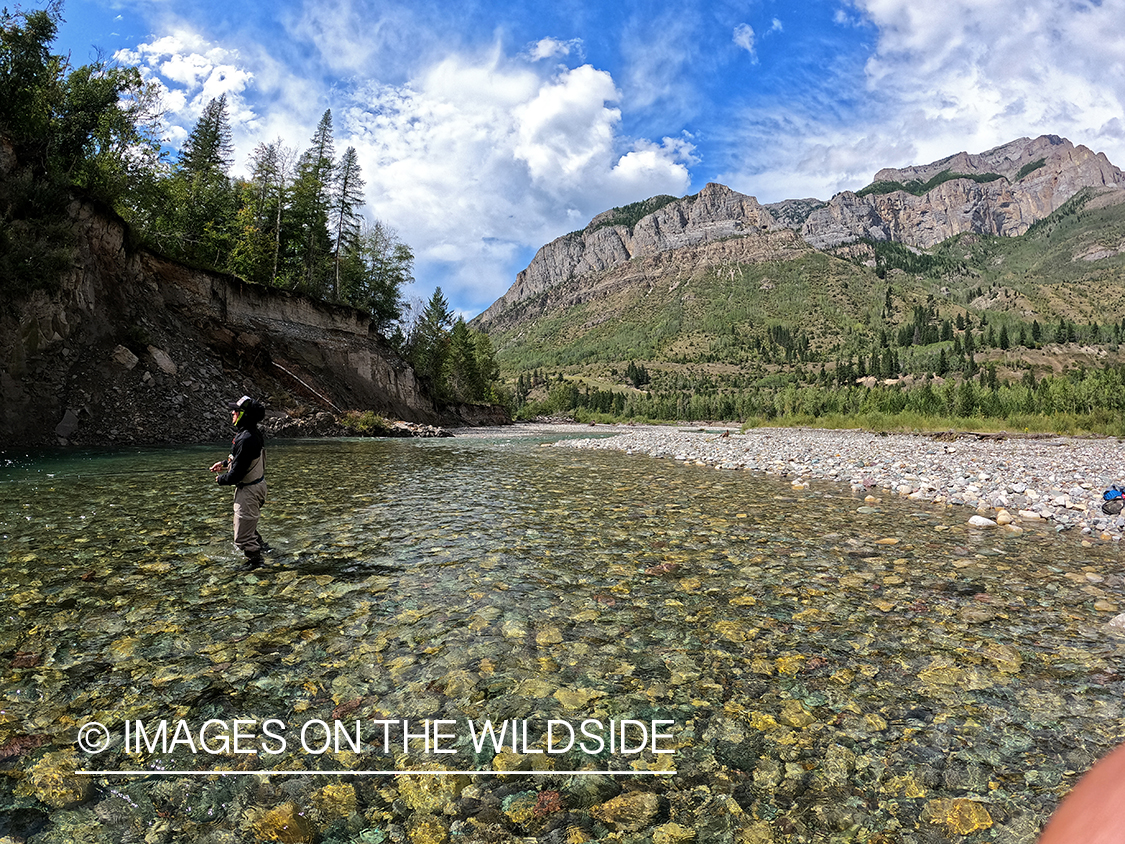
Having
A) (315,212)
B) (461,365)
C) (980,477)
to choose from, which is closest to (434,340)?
(461,365)

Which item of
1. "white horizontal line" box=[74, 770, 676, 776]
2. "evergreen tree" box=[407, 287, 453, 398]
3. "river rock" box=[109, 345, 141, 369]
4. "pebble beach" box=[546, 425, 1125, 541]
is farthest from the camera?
"evergreen tree" box=[407, 287, 453, 398]

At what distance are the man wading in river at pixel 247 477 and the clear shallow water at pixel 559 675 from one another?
0.41 m

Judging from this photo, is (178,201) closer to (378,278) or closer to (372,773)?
(378,278)

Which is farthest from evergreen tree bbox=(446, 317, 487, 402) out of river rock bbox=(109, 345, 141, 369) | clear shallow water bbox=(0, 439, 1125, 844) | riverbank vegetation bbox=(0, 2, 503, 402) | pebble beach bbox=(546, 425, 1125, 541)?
clear shallow water bbox=(0, 439, 1125, 844)

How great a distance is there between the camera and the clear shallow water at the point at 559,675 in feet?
10.5

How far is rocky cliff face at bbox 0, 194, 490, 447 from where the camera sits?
20.2m

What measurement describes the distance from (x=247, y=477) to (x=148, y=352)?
24.3 meters

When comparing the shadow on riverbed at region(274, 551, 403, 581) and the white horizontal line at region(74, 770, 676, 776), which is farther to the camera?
the shadow on riverbed at region(274, 551, 403, 581)

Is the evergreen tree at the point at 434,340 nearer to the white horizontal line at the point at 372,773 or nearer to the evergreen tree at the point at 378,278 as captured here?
the evergreen tree at the point at 378,278

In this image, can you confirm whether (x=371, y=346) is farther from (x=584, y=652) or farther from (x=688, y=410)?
(x=688, y=410)

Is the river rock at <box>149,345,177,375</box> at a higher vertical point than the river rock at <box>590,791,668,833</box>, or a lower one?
higher

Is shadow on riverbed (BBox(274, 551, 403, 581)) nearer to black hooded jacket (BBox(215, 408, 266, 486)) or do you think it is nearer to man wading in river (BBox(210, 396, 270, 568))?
man wading in river (BBox(210, 396, 270, 568))

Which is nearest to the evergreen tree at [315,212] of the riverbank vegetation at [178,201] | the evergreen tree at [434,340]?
the riverbank vegetation at [178,201]

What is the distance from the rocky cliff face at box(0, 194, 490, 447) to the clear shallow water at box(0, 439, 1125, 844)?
15.1m
